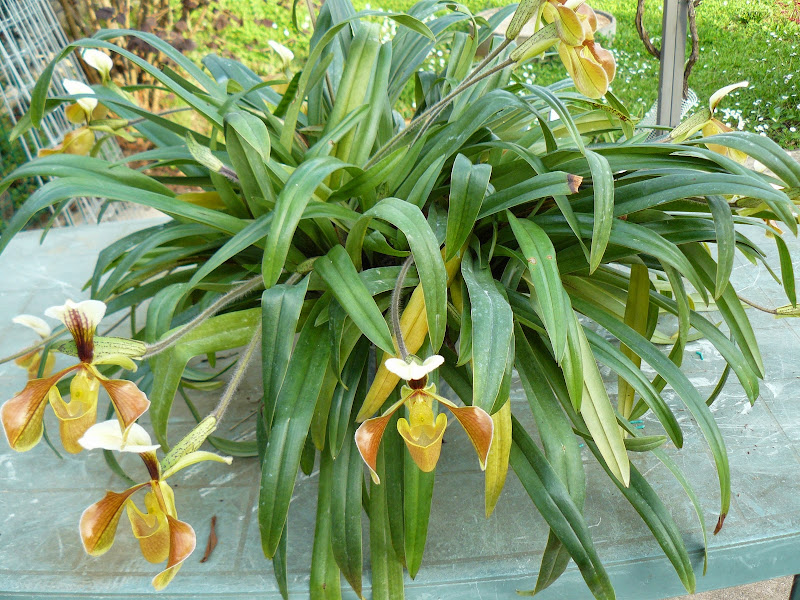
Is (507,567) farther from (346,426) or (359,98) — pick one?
(359,98)

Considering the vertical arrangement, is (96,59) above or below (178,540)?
above

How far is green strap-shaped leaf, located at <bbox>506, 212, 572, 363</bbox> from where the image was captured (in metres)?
0.79

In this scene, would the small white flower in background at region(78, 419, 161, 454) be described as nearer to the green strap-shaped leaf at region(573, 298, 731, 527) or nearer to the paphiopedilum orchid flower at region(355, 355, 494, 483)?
the paphiopedilum orchid flower at region(355, 355, 494, 483)

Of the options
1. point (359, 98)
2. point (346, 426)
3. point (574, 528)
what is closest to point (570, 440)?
point (574, 528)

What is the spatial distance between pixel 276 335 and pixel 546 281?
0.32 m

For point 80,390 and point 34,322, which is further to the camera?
point 34,322

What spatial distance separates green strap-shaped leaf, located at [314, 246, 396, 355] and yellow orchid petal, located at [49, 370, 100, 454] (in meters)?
0.28

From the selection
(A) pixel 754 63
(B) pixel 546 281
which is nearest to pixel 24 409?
(B) pixel 546 281

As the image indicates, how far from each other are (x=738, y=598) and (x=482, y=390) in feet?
3.36

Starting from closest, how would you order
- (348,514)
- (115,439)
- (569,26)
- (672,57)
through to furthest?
(115,439) < (569,26) < (348,514) < (672,57)

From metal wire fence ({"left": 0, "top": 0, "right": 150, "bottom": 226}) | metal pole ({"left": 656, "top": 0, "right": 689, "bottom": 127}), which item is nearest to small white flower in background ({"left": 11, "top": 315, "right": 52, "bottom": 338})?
metal pole ({"left": 656, "top": 0, "right": 689, "bottom": 127})

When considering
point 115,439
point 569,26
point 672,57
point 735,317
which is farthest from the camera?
point 672,57

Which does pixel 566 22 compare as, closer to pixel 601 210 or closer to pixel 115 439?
pixel 601 210

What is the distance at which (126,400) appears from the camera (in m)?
0.69
